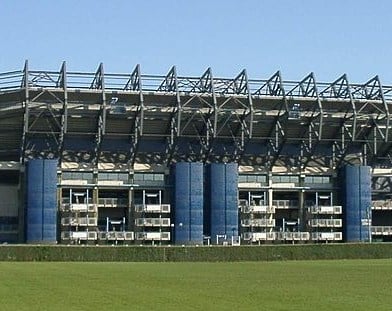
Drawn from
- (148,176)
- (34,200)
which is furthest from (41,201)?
(148,176)

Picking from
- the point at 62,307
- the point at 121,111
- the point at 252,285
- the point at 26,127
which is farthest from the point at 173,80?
the point at 62,307

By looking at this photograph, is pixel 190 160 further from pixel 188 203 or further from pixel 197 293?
pixel 197 293

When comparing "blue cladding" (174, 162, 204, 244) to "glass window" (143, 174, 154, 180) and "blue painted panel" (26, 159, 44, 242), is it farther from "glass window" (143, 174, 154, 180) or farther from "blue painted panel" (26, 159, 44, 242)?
"blue painted panel" (26, 159, 44, 242)

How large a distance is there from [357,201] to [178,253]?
47.5 metres

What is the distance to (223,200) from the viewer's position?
422 feet

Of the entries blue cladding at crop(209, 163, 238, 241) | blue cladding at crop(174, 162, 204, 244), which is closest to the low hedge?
blue cladding at crop(174, 162, 204, 244)

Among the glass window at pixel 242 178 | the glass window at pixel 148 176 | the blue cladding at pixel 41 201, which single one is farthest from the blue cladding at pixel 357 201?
the blue cladding at pixel 41 201

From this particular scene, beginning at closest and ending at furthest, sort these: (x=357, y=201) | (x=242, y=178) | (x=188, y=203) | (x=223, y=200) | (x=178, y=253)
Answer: (x=178, y=253) → (x=188, y=203) → (x=223, y=200) → (x=357, y=201) → (x=242, y=178)

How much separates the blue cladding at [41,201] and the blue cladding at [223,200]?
75.4 ft

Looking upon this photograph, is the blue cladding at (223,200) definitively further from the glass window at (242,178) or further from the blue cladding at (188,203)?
the glass window at (242,178)

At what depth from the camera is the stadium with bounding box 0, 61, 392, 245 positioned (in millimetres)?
123125

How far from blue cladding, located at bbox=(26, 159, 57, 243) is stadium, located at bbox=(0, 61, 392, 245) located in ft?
0.53

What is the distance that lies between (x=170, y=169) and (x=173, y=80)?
43.8 ft

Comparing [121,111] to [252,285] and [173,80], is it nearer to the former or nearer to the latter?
[173,80]
